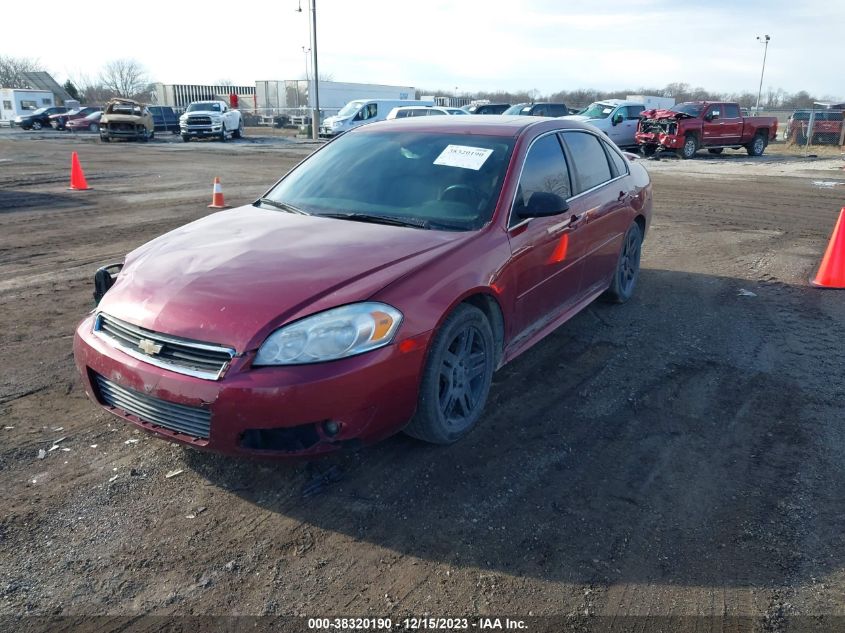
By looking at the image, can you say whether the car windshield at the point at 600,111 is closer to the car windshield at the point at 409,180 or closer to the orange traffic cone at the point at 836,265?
the orange traffic cone at the point at 836,265

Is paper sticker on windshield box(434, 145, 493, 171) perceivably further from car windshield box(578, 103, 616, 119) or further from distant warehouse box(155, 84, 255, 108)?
distant warehouse box(155, 84, 255, 108)

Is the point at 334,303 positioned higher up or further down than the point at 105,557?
higher up

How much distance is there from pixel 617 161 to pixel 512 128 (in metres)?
1.82

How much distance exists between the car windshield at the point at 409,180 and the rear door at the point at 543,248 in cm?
21

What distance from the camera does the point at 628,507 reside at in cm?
317

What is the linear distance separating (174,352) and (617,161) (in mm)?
4380

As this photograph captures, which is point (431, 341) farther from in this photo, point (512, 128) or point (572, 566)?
point (512, 128)

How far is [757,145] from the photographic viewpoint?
2511 centimetres

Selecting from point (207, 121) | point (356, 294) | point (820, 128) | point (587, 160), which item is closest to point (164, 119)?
point (207, 121)

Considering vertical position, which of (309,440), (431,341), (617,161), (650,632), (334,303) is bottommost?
(650,632)

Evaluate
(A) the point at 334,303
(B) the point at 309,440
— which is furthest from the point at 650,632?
(A) the point at 334,303

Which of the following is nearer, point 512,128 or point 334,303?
point 334,303

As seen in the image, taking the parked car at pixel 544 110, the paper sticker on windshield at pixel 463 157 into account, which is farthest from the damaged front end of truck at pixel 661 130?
the paper sticker on windshield at pixel 463 157

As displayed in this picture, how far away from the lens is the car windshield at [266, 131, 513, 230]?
4.01 m
